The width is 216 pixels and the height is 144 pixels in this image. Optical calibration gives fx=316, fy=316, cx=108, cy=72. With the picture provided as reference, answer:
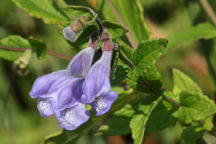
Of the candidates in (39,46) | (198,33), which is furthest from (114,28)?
(198,33)

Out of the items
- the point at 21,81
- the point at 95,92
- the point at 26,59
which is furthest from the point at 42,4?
the point at 21,81

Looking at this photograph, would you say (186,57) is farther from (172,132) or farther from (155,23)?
(172,132)

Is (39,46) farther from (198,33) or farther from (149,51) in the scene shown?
(198,33)

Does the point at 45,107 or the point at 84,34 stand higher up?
the point at 84,34

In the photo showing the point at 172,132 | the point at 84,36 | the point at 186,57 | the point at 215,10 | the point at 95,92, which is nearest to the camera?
the point at 95,92

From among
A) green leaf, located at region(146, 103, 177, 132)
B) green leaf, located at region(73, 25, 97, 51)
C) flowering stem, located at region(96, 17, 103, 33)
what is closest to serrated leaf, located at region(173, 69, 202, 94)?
green leaf, located at region(146, 103, 177, 132)

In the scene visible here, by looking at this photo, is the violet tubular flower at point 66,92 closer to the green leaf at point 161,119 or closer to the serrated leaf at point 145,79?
the serrated leaf at point 145,79
